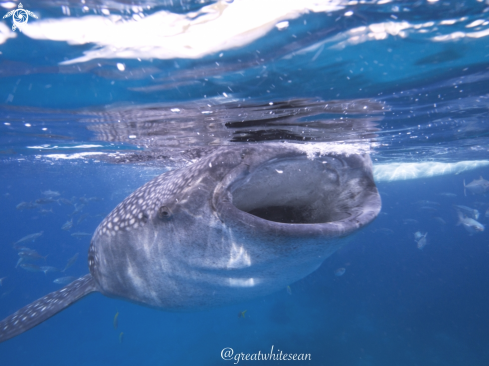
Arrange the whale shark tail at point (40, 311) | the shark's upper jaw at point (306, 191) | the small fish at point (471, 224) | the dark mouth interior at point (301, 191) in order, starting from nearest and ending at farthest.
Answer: the shark's upper jaw at point (306, 191) < the dark mouth interior at point (301, 191) < the whale shark tail at point (40, 311) < the small fish at point (471, 224)

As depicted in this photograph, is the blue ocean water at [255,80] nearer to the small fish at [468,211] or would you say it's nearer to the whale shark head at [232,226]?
the whale shark head at [232,226]

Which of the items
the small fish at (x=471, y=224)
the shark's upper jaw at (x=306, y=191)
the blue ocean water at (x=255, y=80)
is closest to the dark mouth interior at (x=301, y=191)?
the shark's upper jaw at (x=306, y=191)

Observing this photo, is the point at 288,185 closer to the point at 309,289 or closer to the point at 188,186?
the point at 188,186

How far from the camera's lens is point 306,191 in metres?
3.10

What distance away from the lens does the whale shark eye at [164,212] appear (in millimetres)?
2355

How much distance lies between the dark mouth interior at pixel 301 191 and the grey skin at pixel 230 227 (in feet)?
0.04

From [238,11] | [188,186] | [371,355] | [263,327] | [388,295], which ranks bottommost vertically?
[388,295]

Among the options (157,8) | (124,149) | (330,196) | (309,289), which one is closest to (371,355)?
(309,289)

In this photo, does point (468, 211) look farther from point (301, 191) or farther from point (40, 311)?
point (40, 311)

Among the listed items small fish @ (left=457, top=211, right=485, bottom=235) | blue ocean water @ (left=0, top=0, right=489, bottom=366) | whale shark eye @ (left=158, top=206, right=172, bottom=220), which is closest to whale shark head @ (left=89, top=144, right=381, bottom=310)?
whale shark eye @ (left=158, top=206, right=172, bottom=220)

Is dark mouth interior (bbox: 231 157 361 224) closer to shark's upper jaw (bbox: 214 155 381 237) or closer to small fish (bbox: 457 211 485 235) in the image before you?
shark's upper jaw (bbox: 214 155 381 237)

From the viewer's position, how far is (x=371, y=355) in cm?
1251

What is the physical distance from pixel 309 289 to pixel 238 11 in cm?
2188

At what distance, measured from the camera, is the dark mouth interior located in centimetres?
271
